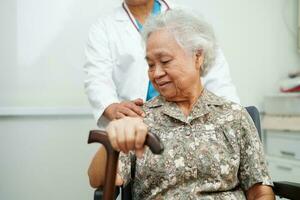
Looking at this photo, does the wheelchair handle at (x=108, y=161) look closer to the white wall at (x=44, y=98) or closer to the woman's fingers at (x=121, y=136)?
the woman's fingers at (x=121, y=136)

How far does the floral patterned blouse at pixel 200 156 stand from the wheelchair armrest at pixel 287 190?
0.06 metres

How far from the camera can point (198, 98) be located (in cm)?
138

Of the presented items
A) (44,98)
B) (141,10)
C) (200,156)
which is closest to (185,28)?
(200,156)

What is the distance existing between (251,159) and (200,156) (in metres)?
0.18

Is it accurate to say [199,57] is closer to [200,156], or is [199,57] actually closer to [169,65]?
[169,65]

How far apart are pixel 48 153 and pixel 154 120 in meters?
1.03

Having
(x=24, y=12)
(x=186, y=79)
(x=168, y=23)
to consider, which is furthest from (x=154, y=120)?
(x=24, y=12)

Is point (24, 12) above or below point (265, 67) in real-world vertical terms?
above

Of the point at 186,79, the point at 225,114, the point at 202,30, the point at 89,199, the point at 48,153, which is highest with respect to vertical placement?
the point at 202,30

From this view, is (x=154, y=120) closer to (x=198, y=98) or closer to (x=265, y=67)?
(x=198, y=98)

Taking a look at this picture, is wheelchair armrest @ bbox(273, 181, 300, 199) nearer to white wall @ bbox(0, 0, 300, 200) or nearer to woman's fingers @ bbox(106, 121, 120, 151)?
woman's fingers @ bbox(106, 121, 120, 151)

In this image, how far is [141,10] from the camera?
5.88 ft

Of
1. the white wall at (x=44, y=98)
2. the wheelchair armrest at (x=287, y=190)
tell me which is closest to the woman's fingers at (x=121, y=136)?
the wheelchair armrest at (x=287, y=190)

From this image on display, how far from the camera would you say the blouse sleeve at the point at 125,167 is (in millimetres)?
1239
